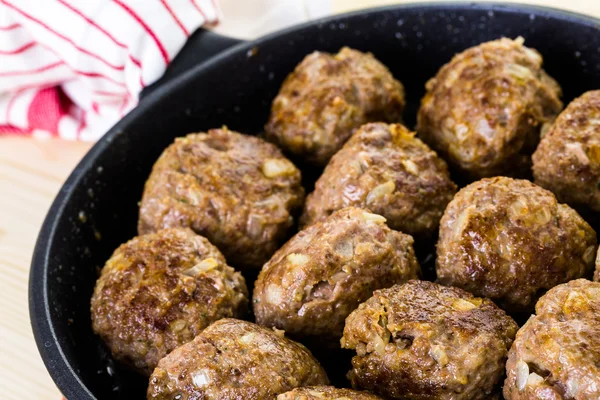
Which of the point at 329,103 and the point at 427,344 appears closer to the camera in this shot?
the point at 427,344

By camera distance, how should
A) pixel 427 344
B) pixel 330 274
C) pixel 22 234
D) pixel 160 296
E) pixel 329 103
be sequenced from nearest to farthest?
pixel 427 344 → pixel 330 274 → pixel 160 296 → pixel 329 103 → pixel 22 234

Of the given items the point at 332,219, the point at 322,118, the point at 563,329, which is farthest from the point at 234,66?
the point at 563,329

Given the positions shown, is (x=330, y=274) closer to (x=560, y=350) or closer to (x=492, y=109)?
(x=560, y=350)

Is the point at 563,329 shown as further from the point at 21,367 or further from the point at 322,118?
the point at 21,367

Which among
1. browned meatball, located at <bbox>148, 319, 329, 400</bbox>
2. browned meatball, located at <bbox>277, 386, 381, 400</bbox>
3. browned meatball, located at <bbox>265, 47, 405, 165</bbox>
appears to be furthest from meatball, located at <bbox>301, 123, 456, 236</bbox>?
browned meatball, located at <bbox>277, 386, 381, 400</bbox>

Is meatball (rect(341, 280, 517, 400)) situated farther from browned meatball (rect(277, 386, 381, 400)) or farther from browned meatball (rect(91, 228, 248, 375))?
browned meatball (rect(91, 228, 248, 375))

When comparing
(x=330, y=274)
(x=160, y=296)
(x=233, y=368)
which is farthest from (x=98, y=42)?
(x=233, y=368)

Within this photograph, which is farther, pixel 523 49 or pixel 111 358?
pixel 523 49
